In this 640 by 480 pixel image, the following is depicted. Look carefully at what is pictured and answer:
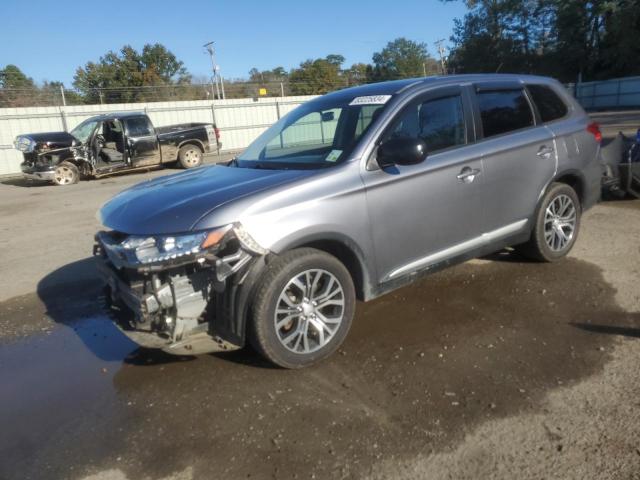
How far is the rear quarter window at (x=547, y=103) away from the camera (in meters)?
4.82

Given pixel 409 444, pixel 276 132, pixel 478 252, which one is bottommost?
pixel 409 444

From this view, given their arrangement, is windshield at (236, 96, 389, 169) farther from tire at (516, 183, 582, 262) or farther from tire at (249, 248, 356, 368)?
tire at (516, 183, 582, 262)

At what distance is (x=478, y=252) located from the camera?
430cm

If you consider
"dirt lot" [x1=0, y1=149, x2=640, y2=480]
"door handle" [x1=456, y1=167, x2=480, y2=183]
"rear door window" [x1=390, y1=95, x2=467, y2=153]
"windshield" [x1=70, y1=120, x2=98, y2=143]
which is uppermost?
"windshield" [x1=70, y1=120, x2=98, y2=143]

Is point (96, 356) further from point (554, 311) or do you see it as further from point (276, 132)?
point (554, 311)

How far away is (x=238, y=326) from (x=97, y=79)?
51.3m

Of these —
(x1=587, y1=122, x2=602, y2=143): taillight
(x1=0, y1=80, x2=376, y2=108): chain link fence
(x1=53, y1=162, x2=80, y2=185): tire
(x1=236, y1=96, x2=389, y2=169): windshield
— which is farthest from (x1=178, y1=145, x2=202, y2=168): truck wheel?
(x1=587, y1=122, x2=602, y2=143): taillight

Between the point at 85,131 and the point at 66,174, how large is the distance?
138cm

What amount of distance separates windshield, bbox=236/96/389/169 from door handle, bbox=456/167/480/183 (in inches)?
33.0

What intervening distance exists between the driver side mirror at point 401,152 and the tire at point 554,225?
1811 millimetres

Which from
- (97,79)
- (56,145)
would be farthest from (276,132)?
(97,79)

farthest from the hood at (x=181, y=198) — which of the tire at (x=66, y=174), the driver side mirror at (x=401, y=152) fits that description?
the tire at (x=66, y=174)

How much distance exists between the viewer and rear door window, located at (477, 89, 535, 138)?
433 centimetres

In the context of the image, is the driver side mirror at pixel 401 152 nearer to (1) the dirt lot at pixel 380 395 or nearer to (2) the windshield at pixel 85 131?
(1) the dirt lot at pixel 380 395
